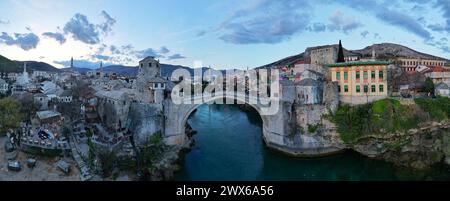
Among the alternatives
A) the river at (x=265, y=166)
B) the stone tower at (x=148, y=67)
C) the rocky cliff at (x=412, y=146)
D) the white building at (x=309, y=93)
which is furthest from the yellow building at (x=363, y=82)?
the stone tower at (x=148, y=67)

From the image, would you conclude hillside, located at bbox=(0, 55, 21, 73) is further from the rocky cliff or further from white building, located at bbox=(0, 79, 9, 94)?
the rocky cliff

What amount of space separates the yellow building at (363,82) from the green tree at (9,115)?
15720 mm

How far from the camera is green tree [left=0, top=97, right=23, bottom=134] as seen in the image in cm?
1519

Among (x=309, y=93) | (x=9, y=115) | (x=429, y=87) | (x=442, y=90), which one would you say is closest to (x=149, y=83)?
(x=9, y=115)

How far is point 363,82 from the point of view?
55.8ft

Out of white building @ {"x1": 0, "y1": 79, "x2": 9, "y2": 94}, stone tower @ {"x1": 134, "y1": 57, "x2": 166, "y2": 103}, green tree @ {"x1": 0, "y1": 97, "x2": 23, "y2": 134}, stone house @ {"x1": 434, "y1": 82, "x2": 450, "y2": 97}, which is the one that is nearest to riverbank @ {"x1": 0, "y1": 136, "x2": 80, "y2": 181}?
green tree @ {"x1": 0, "y1": 97, "x2": 23, "y2": 134}

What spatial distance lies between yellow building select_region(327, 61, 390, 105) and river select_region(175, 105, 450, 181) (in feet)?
9.73

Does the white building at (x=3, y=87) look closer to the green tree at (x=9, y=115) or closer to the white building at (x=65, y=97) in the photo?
the white building at (x=65, y=97)

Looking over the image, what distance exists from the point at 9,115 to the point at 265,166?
1201cm

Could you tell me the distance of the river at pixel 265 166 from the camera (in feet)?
44.8

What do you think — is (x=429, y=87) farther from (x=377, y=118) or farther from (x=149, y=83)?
(x=149, y=83)

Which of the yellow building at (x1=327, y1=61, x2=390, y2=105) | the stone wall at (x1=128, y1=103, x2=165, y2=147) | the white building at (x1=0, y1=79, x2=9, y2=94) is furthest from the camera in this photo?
the white building at (x1=0, y1=79, x2=9, y2=94)
